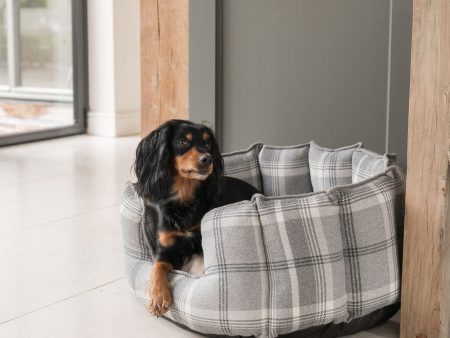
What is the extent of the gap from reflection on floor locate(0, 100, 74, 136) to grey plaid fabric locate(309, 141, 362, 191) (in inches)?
131

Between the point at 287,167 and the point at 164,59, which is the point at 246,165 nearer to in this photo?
the point at 287,167

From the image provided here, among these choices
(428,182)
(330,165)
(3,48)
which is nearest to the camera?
(428,182)

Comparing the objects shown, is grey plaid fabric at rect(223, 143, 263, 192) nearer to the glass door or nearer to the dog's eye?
the dog's eye

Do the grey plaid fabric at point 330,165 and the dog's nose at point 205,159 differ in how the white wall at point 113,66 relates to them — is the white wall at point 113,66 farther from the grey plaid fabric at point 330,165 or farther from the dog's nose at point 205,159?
the dog's nose at point 205,159

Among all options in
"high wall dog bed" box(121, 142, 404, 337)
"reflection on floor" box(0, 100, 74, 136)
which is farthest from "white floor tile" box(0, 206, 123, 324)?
"reflection on floor" box(0, 100, 74, 136)

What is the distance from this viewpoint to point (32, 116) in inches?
222

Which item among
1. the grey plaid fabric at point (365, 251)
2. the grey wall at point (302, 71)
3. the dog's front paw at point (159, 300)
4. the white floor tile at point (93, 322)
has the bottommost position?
the white floor tile at point (93, 322)

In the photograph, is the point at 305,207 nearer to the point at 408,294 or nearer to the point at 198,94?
the point at 408,294

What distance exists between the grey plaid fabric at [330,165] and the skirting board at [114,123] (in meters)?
3.32

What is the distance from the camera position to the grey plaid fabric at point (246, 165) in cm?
274

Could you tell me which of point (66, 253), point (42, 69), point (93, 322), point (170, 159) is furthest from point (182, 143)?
point (42, 69)

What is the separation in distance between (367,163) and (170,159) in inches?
26.9

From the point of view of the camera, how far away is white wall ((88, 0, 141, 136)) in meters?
5.72

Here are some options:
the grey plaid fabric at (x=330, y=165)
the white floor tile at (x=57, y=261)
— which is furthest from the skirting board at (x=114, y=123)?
the grey plaid fabric at (x=330, y=165)
